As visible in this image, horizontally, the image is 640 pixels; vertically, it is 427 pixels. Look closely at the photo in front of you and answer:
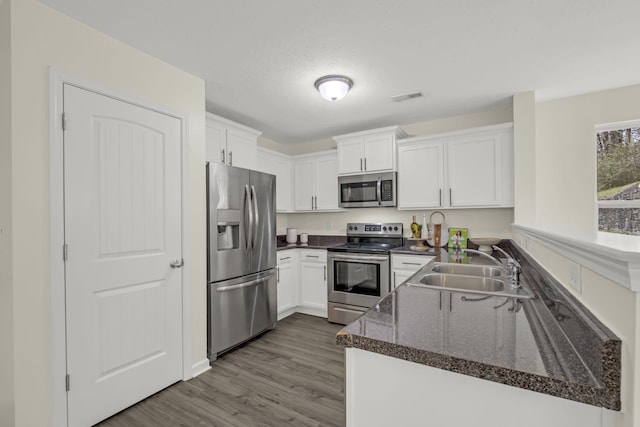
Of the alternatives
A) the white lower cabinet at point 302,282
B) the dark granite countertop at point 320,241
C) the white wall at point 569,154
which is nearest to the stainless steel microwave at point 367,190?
the dark granite countertop at point 320,241

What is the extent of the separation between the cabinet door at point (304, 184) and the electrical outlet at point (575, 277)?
3421mm

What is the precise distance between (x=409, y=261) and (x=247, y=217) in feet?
5.86

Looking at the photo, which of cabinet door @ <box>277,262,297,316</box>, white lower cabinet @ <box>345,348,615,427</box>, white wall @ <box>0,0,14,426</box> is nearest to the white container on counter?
cabinet door @ <box>277,262,297,316</box>

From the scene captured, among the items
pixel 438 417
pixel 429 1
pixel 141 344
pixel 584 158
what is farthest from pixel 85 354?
pixel 584 158

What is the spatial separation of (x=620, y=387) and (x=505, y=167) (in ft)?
9.40

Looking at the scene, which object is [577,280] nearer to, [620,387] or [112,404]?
[620,387]

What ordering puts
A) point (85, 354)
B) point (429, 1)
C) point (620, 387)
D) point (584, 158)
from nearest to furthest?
point (620, 387) < point (429, 1) < point (85, 354) < point (584, 158)

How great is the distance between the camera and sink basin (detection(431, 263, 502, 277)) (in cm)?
202

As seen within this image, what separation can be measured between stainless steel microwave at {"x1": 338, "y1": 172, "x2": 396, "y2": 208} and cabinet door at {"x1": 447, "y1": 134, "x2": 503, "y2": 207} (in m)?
0.67

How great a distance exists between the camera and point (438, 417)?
855mm

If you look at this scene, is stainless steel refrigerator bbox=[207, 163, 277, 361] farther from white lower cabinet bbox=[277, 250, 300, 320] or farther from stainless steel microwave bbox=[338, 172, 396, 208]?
stainless steel microwave bbox=[338, 172, 396, 208]

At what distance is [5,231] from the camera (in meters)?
1.58

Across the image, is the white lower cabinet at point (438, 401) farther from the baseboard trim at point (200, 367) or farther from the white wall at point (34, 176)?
the baseboard trim at point (200, 367)

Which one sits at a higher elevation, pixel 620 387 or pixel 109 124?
pixel 109 124
